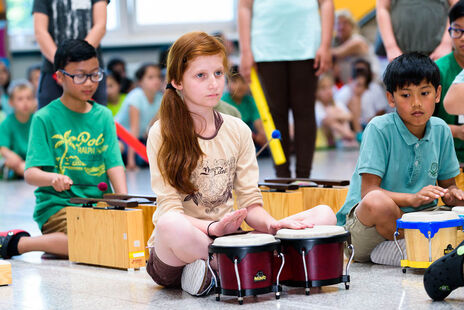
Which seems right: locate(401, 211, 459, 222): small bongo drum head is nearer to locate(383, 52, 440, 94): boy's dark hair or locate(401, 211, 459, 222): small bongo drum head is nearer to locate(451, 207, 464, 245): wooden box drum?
locate(451, 207, 464, 245): wooden box drum

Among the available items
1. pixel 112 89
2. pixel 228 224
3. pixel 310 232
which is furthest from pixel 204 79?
pixel 112 89

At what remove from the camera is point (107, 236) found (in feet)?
8.57

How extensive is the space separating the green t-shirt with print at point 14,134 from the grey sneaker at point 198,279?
464 cm

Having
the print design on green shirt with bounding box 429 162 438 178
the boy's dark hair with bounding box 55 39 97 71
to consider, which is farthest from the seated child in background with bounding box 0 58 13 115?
the print design on green shirt with bounding box 429 162 438 178

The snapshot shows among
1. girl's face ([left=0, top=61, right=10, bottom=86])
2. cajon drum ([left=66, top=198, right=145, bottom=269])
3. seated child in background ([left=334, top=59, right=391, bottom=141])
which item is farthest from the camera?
seated child in background ([left=334, top=59, right=391, bottom=141])

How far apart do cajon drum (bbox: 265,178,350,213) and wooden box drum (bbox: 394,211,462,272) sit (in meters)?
0.65

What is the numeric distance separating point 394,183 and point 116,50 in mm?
6821

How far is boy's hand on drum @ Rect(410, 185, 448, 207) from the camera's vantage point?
7.43 ft

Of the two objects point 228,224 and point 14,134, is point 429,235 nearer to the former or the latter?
point 228,224

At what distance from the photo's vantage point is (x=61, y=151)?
293 cm

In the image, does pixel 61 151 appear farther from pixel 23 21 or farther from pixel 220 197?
pixel 23 21

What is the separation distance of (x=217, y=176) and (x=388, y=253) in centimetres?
70

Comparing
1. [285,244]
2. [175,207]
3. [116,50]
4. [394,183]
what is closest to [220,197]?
[175,207]

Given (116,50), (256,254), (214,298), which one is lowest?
(214,298)
